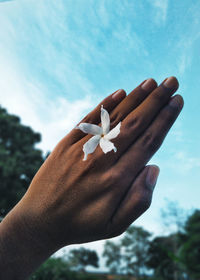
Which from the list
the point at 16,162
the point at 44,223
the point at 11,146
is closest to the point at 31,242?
the point at 44,223

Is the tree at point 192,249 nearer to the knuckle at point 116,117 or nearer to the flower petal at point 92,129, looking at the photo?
the knuckle at point 116,117

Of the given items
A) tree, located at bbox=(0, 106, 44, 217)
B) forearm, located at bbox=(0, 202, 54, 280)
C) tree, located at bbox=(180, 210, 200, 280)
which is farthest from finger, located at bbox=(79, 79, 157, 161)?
tree, located at bbox=(180, 210, 200, 280)

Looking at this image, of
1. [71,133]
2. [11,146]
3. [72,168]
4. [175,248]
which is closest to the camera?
[72,168]

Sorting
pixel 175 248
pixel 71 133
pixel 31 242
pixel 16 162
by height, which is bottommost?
pixel 31 242

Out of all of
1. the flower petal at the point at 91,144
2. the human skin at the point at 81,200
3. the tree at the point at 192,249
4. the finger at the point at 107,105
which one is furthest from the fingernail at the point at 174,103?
the tree at the point at 192,249

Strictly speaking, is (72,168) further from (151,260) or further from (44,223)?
(151,260)

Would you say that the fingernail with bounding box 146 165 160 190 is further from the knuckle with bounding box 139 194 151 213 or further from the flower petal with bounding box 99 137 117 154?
the flower petal with bounding box 99 137 117 154

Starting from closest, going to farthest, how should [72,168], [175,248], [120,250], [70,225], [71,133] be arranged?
[70,225], [72,168], [71,133], [175,248], [120,250]

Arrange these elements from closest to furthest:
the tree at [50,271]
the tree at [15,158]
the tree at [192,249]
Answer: the tree at [50,271], the tree at [15,158], the tree at [192,249]
